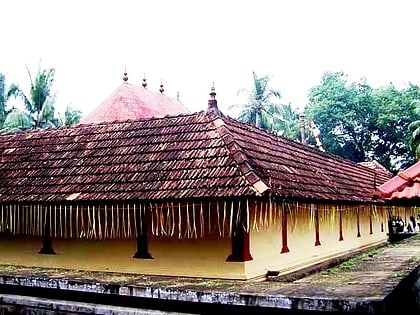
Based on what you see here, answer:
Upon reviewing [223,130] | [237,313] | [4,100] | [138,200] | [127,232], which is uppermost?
[4,100]

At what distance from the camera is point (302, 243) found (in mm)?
10867

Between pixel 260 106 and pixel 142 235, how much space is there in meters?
24.5

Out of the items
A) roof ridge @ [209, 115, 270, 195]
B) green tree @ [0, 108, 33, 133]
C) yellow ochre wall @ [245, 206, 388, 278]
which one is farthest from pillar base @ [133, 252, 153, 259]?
green tree @ [0, 108, 33, 133]

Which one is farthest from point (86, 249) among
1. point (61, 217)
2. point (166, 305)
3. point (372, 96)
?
point (372, 96)

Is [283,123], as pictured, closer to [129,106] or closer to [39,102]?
[39,102]

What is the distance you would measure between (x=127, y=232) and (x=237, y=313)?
3.84 meters

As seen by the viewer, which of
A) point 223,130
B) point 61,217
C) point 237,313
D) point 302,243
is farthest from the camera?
point 302,243

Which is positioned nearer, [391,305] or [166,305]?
[391,305]

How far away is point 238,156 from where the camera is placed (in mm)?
8406

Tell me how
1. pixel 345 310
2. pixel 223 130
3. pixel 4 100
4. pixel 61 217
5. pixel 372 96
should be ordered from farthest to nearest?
pixel 372 96, pixel 4 100, pixel 61 217, pixel 223 130, pixel 345 310

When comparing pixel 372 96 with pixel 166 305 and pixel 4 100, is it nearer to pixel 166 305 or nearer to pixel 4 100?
pixel 4 100

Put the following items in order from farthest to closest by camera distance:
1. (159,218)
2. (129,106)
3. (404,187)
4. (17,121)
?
(17,121) < (129,106) < (159,218) < (404,187)

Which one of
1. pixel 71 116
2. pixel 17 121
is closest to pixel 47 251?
pixel 17 121

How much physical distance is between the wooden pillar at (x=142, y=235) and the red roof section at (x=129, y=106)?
6661 millimetres
